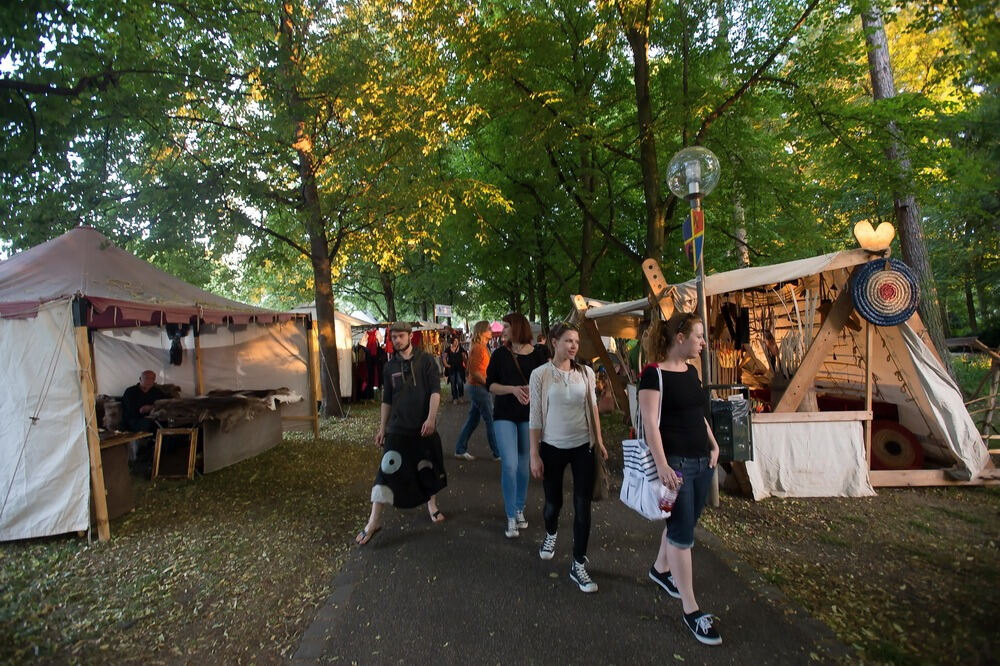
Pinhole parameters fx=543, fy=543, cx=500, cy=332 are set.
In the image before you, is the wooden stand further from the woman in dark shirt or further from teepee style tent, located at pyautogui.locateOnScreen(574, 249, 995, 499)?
teepee style tent, located at pyautogui.locateOnScreen(574, 249, 995, 499)

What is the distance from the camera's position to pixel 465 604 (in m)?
3.53

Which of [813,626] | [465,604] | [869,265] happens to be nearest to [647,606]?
[813,626]

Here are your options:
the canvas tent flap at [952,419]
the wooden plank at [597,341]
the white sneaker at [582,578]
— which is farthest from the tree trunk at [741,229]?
the white sneaker at [582,578]

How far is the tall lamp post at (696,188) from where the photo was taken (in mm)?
5254

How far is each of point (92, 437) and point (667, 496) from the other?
5.34 meters

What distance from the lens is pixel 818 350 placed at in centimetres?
580

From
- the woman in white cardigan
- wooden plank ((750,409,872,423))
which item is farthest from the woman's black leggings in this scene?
wooden plank ((750,409,872,423))

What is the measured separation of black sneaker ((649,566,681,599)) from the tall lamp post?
89.2 inches

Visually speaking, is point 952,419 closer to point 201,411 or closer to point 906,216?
point 906,216

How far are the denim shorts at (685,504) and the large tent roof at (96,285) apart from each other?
17.9 ft

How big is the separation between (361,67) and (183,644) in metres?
9.19

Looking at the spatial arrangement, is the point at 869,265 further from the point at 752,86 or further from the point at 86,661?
the point at 86,661

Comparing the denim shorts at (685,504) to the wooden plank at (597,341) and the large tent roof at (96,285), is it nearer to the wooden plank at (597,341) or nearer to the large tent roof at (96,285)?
the large tent roof at (96,285)

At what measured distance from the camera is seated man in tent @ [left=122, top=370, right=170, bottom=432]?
25.8 ft
